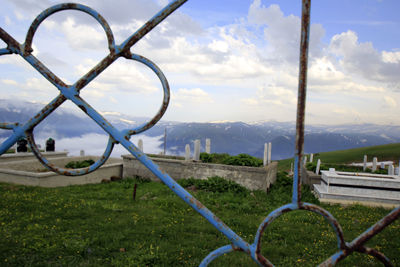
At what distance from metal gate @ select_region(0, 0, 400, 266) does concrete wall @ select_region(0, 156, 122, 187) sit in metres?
10.2

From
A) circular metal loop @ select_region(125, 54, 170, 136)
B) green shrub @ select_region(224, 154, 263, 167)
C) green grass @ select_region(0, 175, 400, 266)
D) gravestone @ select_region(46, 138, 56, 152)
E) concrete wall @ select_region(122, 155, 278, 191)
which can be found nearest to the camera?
circular metal loop @ select_region(125, 54, 170, 136)

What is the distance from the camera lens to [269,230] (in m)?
6.14

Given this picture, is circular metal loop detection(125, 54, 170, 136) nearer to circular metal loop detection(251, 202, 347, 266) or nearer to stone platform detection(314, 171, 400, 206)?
circular metal loop detection(251, 202, 347, 266)

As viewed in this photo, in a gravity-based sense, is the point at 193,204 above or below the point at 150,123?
below

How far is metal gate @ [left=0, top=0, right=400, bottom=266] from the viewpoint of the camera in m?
1.62

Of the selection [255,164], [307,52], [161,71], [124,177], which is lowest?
[124,177]

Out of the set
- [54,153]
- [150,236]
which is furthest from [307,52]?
[54,153]

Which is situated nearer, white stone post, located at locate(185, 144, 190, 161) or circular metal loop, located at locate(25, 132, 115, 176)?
circular metal loop, located at locate(25, 132, 115, 176)

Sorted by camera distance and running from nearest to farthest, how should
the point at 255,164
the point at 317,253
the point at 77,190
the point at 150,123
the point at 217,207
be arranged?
the point at 150,123 < the point at 317,253 < the point at 217,207 < the point at 77,190 < the point at 255,164

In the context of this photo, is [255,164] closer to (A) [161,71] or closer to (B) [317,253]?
(B) [317,253]

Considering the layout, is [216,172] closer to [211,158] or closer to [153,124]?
[211,158]

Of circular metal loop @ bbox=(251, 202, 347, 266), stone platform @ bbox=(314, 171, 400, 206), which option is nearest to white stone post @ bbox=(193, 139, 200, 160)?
stone platform @ bbox=(314, 171, 400, 206)

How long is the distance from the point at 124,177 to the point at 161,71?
13.0 m

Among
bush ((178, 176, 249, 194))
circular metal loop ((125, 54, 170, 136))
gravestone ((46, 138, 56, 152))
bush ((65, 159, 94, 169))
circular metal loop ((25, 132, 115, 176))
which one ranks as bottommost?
bush ((178, 176, 249, 194))
